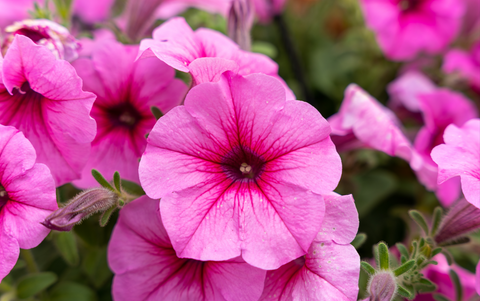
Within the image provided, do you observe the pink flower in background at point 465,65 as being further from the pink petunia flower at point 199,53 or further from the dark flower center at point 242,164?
the dark flower center at point 242,164

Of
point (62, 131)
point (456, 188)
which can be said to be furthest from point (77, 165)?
point (456, 188)

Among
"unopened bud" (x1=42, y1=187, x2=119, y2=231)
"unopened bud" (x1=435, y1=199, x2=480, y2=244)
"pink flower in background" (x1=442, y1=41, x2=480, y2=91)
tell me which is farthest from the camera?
"pink flower in background" (x1=442, y1=41, x2=480, y2=91)

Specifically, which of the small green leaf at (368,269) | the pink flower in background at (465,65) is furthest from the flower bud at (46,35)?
the pink flower in background at (465,65)

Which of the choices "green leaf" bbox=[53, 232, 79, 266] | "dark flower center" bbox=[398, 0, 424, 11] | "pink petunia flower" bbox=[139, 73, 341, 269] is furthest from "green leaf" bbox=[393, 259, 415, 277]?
"dark flower center" bbox=[398, 0, 424, 11]

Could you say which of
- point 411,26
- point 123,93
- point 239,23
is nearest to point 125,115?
point 123,93

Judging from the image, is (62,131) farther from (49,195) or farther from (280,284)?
(280,284)

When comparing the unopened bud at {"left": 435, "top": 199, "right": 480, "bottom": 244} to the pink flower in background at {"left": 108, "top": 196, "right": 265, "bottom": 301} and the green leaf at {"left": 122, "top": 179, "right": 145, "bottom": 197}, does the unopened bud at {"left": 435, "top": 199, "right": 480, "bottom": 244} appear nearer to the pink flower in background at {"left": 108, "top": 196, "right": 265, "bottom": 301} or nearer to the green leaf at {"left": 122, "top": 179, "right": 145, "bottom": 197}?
the pink flower in background at {"left": 108, "top": 196, "right": 265, "bottom": 301}
